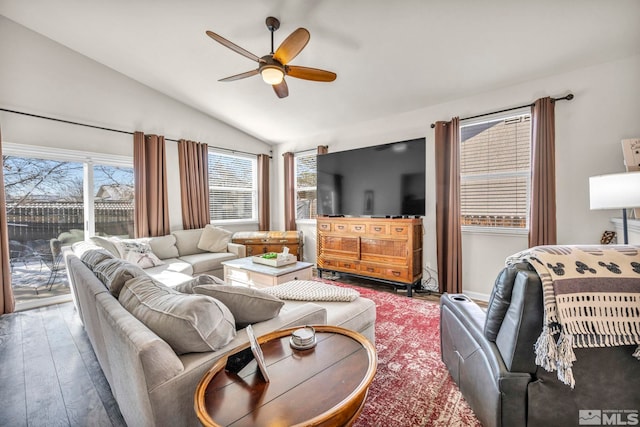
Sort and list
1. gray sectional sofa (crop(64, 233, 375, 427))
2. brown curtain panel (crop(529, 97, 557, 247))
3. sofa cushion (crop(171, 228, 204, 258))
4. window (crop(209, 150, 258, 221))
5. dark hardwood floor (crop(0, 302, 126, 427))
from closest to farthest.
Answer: gray sectional sofa (crop(64, 233, 375, 427))
dark hardwood floor (crop(0, 302, 126, 427))
brown curtain panel (crop(529, 97, 557, 247))
sofa cushion (crop(171, 228, 204, 258))
window (crop(209, 150, 258, 221))

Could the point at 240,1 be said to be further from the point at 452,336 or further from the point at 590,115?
the point at 590,115

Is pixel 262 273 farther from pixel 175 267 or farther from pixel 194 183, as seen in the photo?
pixel 194 183

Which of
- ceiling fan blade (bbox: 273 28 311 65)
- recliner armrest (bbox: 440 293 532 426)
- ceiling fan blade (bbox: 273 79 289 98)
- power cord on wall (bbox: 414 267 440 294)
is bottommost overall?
power cord on wall (bbox: 414 267 440 294)

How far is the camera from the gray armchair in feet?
3.36

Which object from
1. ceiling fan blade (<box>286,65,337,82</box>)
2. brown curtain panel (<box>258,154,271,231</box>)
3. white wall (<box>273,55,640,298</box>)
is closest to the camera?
ceiling fan blade (<box>286,65,337,82</box>)

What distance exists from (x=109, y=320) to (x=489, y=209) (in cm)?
366

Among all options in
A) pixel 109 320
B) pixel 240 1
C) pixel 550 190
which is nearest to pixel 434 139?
pixel 550 190

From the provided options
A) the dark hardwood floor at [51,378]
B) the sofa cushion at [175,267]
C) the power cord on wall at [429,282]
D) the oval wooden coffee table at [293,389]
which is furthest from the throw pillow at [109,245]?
the power cord on wall at [429,282]

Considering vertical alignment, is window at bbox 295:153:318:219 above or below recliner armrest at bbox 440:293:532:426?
above

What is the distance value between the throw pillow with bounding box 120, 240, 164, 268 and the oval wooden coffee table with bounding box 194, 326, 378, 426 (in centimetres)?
295

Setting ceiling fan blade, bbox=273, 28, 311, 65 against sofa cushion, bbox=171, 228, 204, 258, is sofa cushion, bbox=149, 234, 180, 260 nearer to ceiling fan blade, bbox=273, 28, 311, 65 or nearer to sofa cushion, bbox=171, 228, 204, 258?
sofa cushion, bbox=171, 228, 204, 258

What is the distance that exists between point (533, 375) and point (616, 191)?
165 cm

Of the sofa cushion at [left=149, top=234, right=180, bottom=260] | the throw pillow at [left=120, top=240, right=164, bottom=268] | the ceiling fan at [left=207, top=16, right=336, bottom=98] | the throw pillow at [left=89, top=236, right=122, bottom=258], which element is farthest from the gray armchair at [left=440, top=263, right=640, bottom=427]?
the sofa cushion at [left=149, top=234, right=180, bottom=260]

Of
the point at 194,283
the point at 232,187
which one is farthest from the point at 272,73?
the point at 232,187
